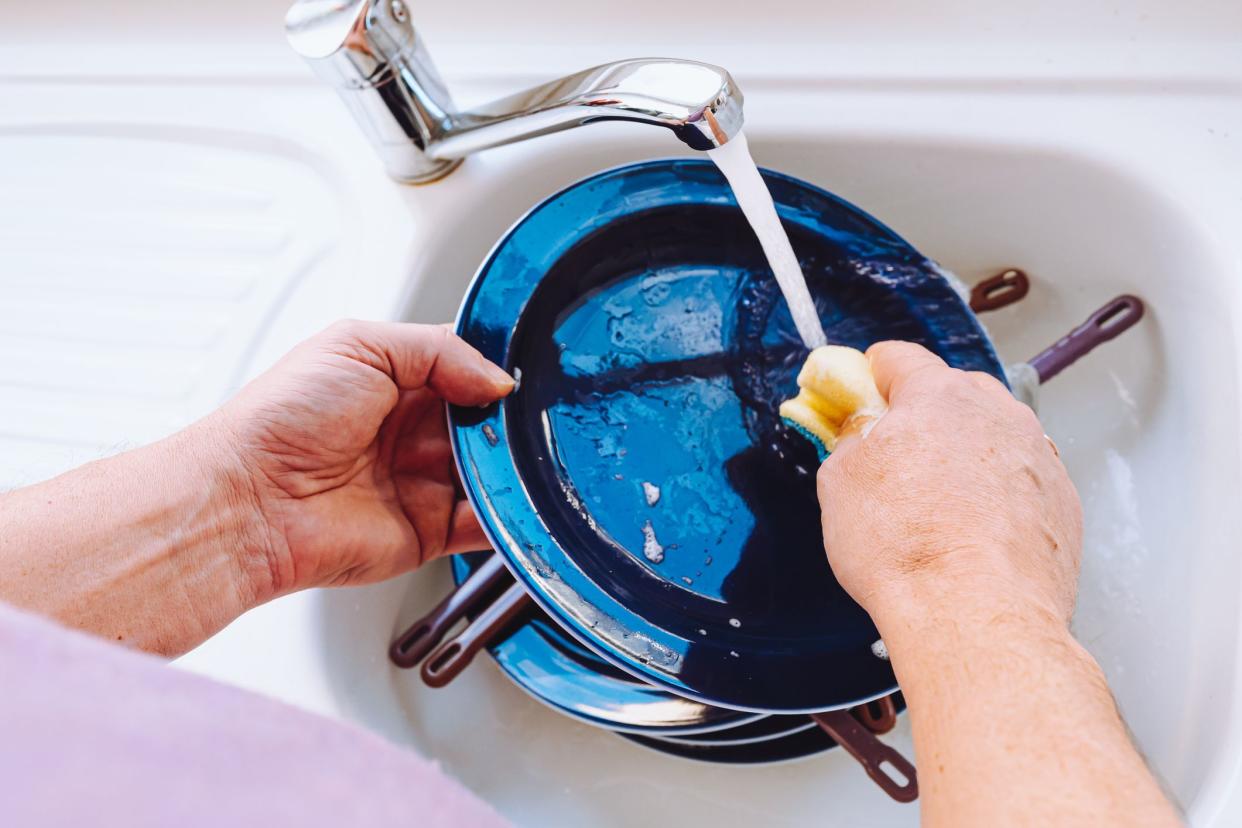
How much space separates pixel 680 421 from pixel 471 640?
0.71ft

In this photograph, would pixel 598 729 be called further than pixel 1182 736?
Yes

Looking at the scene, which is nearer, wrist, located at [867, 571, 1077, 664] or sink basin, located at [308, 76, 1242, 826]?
wrist, located at [867, 571, 1077, 664]

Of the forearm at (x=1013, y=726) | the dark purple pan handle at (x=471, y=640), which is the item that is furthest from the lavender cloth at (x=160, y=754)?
the dark purple pan handle at (x=471, y=640)

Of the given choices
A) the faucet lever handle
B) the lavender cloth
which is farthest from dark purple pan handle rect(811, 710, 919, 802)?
the faucet lever handle

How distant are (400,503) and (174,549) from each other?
0.53 ft

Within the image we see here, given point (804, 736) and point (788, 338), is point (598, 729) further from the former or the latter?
point (788, 338)

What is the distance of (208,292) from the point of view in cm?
66

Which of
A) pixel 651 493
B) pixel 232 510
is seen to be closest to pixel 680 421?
pixel 651 493

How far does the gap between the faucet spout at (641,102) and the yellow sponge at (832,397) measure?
0.53 ft

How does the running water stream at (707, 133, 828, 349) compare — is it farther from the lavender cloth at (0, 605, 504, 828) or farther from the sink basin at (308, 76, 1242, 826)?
the lavender cloth at (0, 605, 504, 828)

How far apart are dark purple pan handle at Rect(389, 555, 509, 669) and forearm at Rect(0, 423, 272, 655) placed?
0.12 m

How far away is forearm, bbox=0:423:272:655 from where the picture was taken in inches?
17.1

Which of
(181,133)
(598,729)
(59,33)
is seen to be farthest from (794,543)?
(59,33)

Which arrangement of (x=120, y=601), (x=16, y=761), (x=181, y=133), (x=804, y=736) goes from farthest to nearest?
1. (x=181, y=133)
2. (x=804, y=736)
3. (x=120, y=601)
4. (x=16, y=761)
